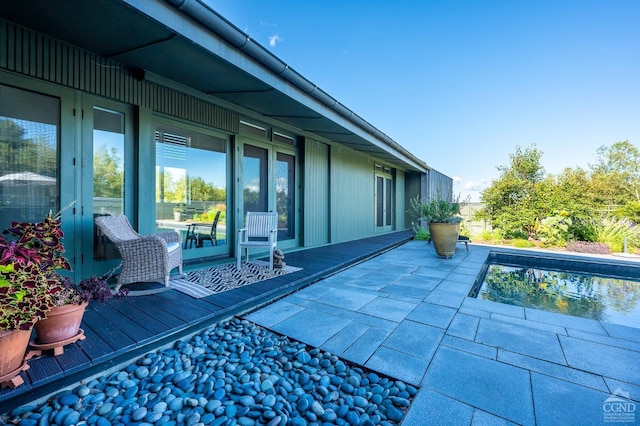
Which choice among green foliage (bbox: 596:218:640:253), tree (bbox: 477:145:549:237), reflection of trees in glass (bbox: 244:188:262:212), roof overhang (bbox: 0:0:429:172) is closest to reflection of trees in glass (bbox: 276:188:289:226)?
reflection of trees in glass (bbox: 244:188:262:212)

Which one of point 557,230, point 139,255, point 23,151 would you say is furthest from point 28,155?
point 557,230

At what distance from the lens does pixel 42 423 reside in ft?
4.44

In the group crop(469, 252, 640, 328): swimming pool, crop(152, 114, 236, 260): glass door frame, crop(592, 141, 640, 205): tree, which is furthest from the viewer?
crop(592, 141, 640, 205): tree

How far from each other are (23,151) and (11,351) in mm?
2172

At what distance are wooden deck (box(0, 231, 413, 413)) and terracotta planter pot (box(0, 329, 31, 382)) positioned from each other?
0.07 metres

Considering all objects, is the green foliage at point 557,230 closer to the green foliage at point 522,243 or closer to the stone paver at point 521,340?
the green foliage at point 522,243

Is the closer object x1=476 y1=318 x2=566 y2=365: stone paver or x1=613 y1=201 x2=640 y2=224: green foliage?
x1=476 y1=318 x2=566 y2=365: stone paver

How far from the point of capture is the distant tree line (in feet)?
24.1

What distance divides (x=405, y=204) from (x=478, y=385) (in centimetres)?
1039

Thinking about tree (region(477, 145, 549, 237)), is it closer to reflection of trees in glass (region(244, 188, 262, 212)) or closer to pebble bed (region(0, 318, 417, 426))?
reflection of trees in glass (region(244, 188, 262, 212))

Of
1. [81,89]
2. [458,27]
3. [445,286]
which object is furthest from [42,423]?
[458,27]

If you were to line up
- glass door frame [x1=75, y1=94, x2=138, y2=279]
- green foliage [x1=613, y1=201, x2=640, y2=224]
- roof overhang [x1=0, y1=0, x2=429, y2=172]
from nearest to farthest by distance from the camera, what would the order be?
roof overhang [x1=0, y1=0, x2=429, y2=172], glass door frame [x1=75, y1=94, x2=138, y2=279], green foliage [x1=613, y1=201, x2=640, y2=224]

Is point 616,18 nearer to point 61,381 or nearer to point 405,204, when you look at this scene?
point 405,204

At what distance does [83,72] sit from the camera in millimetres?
2959
